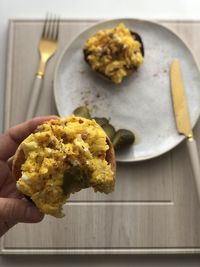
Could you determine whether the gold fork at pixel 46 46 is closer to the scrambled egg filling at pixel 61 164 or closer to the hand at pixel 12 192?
the hand at pixel 12 192

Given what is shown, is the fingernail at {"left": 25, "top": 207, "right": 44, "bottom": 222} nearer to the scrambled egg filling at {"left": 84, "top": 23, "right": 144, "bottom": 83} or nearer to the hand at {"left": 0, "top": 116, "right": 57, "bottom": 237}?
the hand at {"left": 0, "top": 116, "right": 57, "bottom": 237}

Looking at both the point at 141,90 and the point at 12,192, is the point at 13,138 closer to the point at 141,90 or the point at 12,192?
the point at 12,192

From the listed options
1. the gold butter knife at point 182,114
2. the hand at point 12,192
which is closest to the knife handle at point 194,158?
the gold butter knife at point 182,114

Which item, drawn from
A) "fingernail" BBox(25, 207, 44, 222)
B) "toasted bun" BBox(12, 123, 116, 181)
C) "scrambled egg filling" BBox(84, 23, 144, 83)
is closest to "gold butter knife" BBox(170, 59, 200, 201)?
"scrambled egg filling" BBox(84, 23, 144, 83)

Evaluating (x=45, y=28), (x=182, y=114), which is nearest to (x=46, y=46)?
(x=45, y=28)

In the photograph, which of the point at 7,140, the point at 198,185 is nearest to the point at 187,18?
the point at 198,185

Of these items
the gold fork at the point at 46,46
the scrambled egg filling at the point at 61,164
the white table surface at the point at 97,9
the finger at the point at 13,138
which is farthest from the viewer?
the white table surface at the point at 97,9
